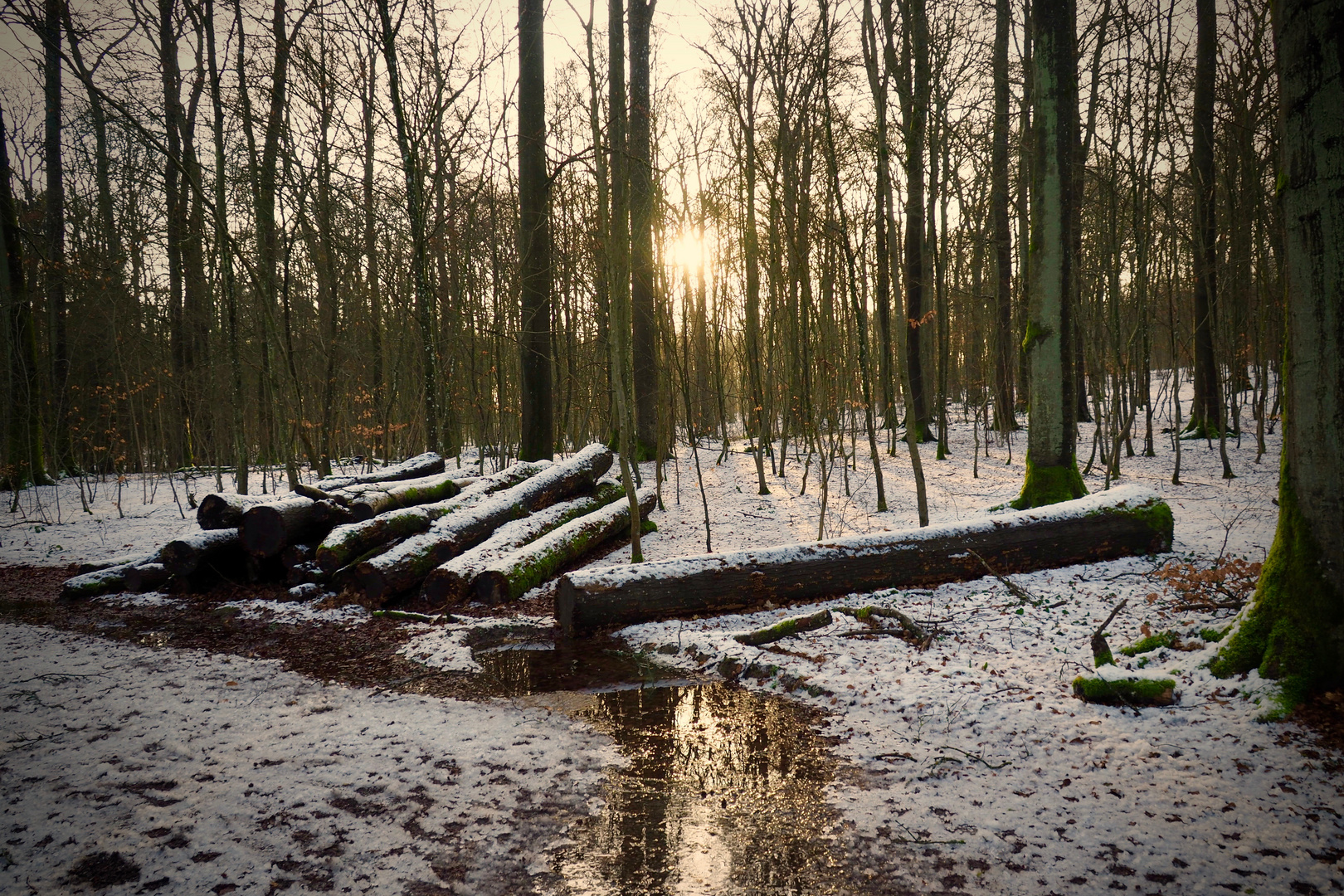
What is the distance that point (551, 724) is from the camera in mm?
3818

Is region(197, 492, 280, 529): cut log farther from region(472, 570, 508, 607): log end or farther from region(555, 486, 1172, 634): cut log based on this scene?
region(555, 486, 1172, 634): cut log

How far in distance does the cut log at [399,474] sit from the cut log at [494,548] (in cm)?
246

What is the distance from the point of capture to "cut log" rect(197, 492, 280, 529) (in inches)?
275

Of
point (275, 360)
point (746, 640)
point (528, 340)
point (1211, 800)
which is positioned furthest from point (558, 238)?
point (1211, 800)

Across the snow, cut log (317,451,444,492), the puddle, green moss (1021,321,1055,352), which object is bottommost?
the puddle

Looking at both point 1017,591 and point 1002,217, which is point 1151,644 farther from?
point 1002,217

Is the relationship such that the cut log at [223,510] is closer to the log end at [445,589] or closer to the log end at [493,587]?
the log end at [445,589]

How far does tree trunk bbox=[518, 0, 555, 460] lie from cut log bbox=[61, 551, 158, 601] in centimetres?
538

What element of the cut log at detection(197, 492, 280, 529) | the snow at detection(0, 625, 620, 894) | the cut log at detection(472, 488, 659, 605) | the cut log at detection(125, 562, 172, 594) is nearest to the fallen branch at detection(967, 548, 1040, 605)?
the snow at detection(0, 625, 620, 894)

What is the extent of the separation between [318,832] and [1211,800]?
369 centimetres

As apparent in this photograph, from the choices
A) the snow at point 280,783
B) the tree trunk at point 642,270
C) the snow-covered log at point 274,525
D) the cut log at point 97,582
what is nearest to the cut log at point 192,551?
the snow-covered log at point 274,525

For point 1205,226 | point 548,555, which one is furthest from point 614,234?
point 1205,226

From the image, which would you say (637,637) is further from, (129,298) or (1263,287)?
(129,298)

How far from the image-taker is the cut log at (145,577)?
7121 millimetres
